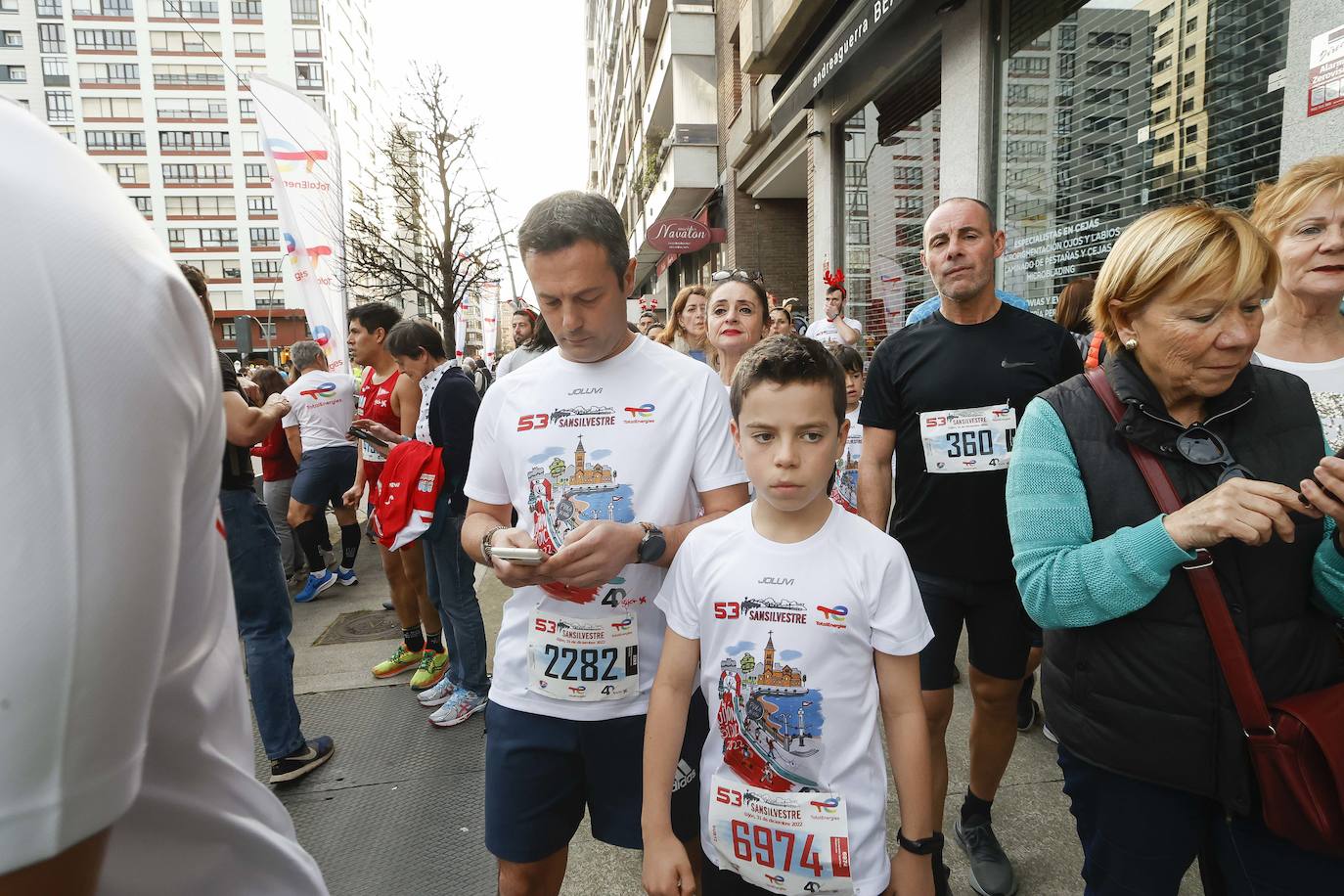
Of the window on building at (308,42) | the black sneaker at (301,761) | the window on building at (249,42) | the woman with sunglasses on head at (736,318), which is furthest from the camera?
the window on building at (308,42)

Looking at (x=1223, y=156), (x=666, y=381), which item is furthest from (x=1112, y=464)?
(x=1223, y=156)

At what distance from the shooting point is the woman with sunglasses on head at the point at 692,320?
5.62 meters

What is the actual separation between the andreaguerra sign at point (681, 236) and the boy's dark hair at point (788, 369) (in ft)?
48.5

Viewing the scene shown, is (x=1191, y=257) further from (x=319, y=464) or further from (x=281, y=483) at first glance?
(x=281, y=483)

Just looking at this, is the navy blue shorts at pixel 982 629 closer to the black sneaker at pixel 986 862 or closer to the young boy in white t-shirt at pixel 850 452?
the black sneaker at pixel 986 862

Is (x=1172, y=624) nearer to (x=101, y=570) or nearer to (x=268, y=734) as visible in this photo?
(x=101, y=570)

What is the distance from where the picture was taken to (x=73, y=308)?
44 cm

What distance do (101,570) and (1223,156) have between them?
18.1ft

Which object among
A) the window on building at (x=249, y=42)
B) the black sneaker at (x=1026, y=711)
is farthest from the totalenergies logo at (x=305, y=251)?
the window on building at (x=249, y=42)

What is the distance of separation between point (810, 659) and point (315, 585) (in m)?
5.75

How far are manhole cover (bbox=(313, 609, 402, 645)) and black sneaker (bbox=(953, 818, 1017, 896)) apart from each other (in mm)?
3949

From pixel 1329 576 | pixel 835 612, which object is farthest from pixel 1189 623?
pixel 835 612

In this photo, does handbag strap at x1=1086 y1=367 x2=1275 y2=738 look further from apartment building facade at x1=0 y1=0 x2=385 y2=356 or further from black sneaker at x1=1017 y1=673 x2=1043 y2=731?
apartment building facade at x1=0 y1=0 x2=385 y2=356

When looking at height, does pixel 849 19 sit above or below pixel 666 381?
above
